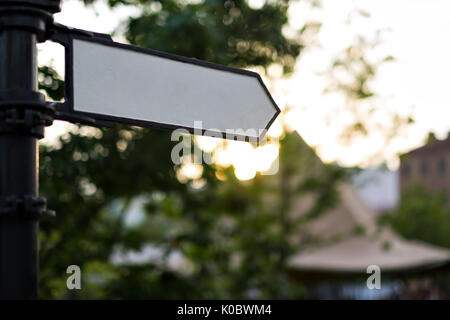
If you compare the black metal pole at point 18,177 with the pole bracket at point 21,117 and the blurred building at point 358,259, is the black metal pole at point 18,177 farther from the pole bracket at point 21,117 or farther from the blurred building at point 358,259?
the blurred building at point 358,259

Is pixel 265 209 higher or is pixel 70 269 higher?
pixel 265 209

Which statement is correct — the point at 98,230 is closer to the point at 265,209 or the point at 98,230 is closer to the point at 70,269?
the point at 70,269

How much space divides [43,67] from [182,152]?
8.55 feet

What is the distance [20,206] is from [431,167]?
5639cm

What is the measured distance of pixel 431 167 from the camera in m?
54.8

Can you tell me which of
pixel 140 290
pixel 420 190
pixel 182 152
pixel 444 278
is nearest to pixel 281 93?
pixel 182 152

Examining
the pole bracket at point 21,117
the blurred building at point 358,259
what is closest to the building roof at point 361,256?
the blurred building at point 358,259

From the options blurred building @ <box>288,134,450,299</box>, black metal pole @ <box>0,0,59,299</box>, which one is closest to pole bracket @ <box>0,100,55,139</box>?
black metal pole @ <box>0,0,59,299</box>

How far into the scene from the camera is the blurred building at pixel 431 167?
174 feet

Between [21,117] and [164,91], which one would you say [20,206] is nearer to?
[21,117]

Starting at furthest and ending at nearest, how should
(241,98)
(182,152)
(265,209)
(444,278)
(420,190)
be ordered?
(420,190), (444,278), (265,209), (182,152), (241,98)

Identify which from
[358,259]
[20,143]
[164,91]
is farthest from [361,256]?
[20,143]
